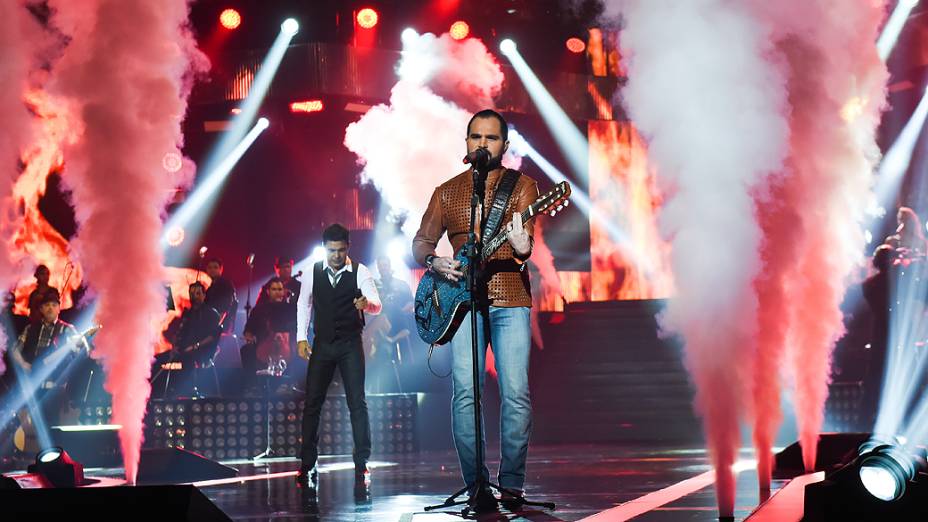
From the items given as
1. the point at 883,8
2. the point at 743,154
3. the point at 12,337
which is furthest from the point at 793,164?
the point at 883,8

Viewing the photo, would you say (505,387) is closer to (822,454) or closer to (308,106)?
(822,454)

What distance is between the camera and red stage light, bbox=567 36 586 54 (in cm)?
2330

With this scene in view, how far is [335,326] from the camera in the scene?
8.70 meters

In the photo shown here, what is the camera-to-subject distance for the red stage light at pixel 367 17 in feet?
68.7

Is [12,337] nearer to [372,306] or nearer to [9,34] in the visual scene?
[9,34]

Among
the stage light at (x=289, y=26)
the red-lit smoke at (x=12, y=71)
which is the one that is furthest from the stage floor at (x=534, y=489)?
the stage light at (x=289, y=26)

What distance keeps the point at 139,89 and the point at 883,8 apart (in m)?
13.5

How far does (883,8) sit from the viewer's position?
19.0 metres

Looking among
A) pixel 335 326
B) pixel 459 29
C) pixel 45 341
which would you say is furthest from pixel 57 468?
pixel 459 29

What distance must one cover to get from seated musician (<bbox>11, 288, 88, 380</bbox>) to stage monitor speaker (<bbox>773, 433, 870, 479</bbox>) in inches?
272

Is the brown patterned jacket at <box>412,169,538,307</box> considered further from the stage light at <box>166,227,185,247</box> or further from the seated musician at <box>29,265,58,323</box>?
the stage light at <box>166,227,185,247</box>

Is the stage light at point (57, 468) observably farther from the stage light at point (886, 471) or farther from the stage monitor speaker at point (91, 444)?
the stage light at point (886, 471)

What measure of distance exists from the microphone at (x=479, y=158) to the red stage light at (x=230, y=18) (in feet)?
52.7

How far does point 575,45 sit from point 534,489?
1741 centimetres
